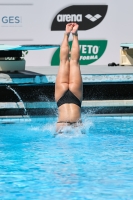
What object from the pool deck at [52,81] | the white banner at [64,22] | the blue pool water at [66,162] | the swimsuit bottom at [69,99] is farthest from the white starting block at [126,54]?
the swimsuit bottom at [69,99]

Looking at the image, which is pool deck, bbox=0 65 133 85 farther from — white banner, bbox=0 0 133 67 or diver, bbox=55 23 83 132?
white banner, bbox=0 0 133 67

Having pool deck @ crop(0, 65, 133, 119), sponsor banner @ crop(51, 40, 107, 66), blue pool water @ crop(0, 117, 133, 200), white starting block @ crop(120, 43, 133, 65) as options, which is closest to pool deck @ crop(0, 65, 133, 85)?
pool deck @ crop(0, 65, 133, 119)

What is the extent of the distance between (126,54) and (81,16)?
6.32 feet

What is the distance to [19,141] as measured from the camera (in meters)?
7.93

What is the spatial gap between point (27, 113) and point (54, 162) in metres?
3.68

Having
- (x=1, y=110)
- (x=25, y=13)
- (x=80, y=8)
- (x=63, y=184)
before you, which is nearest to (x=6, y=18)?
(x=25, y=13)

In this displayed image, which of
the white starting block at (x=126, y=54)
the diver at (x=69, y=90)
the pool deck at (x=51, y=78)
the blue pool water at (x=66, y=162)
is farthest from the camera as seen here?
the white starting block at (x=126, y=54)

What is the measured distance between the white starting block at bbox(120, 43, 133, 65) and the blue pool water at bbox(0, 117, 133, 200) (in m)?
3.00

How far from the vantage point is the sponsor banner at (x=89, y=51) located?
13.8 m

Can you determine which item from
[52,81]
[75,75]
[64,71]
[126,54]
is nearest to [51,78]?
[52,81]

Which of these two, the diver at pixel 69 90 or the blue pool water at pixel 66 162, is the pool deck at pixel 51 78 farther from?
the diver at pixel 69 90

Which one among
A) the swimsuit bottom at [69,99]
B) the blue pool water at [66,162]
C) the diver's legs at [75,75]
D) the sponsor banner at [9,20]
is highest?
the sponsor banner at [9,20]

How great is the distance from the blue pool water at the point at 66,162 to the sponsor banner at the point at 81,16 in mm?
4776

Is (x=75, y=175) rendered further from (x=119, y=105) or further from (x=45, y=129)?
(x=119, y=105)
